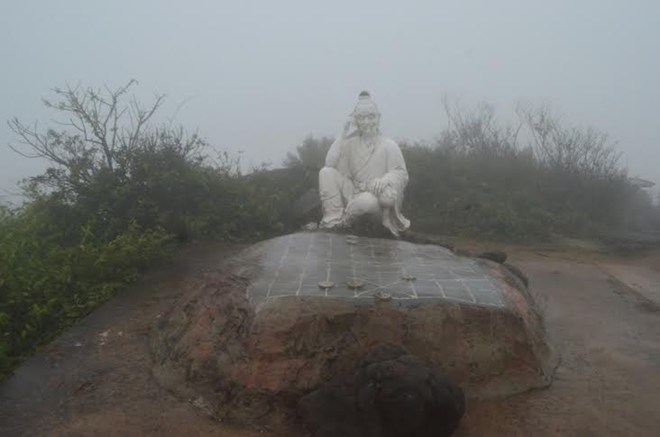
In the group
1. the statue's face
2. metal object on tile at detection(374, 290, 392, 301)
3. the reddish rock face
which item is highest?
the statue's face

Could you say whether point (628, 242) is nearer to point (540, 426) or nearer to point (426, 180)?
point (426, 180)

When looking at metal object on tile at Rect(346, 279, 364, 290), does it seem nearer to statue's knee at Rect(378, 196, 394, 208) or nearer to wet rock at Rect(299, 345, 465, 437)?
wet rock at Rect(299, 345, 465, 437)

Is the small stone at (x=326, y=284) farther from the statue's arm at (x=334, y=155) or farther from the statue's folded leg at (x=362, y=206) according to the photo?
the statue's arm at (x=334, y=155)

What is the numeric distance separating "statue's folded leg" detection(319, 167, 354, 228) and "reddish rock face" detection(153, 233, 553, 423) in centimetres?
218

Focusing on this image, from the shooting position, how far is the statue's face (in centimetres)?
722

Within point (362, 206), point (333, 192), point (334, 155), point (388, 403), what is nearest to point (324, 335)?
point (388, 403)

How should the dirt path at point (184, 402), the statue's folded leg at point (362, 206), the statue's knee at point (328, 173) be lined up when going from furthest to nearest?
the statue's knee at point (328, 173)
the statue's folded leg at point (362, 206)
the dirt path at point (184, 402)

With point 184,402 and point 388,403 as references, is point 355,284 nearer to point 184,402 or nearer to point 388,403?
point 388,403

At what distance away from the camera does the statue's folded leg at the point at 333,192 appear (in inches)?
281

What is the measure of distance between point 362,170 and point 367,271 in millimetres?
2346

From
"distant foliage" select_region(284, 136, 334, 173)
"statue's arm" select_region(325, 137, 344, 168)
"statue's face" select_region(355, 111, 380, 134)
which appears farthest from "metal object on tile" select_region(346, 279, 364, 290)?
"distant foliage" select_region(284, 136, 334, 173)

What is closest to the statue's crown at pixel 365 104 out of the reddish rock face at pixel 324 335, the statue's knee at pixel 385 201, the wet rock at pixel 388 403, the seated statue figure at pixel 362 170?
the seated statue figure at pixel 362 170

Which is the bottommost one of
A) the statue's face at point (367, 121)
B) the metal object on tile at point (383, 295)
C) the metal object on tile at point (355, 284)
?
the metal object on tile at point (383, 295)

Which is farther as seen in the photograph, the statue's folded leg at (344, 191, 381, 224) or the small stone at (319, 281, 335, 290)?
the statue's folded leg at (344, 191, 381, 224)
